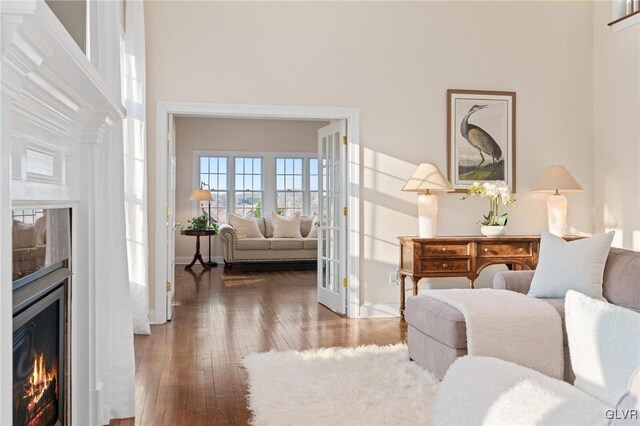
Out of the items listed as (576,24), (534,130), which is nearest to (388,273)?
(534,130)

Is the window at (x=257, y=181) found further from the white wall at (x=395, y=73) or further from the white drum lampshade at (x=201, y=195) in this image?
the white wall at (x=395, y=73)

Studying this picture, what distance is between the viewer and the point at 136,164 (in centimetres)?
503

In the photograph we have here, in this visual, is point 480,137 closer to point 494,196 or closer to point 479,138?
point 479,138

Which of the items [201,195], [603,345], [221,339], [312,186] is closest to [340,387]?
[221,339]

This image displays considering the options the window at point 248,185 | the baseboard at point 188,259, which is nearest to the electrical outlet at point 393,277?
the baseboard at point 188,259

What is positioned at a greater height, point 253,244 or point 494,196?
point 494,196

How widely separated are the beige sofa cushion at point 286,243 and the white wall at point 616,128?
195 inches

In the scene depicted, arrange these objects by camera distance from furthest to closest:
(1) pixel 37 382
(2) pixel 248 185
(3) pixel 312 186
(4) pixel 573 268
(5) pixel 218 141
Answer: (3) pixel 312 186 < (2) pixel 248 185 < (5) pixel 218 141 < (4) pixel 573 268 < (1) pixel 37 382

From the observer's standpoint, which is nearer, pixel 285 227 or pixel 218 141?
pixel 285 227

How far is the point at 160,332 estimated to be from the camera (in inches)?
195

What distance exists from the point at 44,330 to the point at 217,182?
9.05 metres

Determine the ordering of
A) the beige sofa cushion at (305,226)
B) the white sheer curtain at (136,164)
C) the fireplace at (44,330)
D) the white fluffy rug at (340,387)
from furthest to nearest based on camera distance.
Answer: the beige sofa cushion at (305,226), the white sheer curtain at (136,164), the white fluffy rug at (340,387), the fireplace at (44,330)

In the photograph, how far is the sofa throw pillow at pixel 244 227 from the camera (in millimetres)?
9930

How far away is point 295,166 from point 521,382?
10.1m
